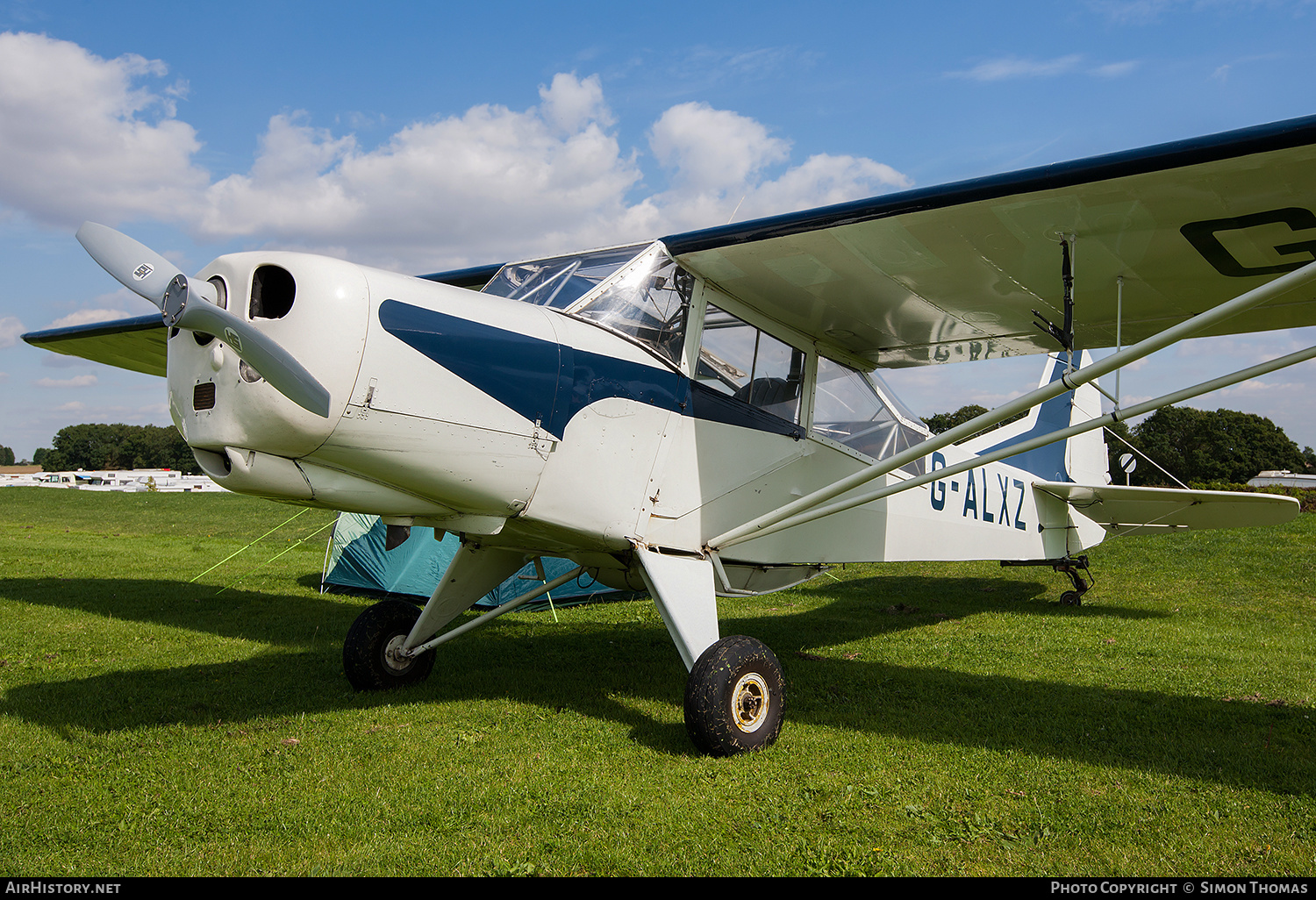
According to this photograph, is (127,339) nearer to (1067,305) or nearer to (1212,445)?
(1067,305)

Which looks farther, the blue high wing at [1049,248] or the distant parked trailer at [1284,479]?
the distant parked trailer at [1284,479]

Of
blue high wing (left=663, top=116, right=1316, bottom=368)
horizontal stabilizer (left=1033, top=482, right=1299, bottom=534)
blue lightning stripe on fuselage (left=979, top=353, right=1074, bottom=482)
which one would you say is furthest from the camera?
blue lightning stripe on fuselage (left=979, top=353, right=1074, bottom=482)

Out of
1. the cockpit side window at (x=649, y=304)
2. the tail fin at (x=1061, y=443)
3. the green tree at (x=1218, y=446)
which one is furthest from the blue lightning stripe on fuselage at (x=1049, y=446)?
the green tree at (x=1218, y=446)

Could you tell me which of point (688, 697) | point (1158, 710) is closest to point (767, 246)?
point (688, 697)

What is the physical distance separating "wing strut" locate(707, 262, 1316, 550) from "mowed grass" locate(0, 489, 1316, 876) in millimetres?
1297

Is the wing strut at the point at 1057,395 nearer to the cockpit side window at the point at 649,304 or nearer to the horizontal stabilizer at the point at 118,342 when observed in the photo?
the cockpit side window at the point at 649,304

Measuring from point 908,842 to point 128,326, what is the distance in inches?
322

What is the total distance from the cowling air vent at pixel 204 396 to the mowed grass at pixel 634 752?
1.77 m

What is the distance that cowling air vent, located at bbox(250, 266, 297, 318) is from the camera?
354cm

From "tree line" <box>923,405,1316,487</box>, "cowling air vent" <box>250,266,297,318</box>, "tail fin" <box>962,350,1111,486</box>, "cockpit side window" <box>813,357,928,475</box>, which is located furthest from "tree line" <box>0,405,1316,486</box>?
"cowling air vent" <box>250,266,297,318</box>

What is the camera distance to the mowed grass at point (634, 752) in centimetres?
321

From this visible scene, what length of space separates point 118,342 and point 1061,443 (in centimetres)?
1098

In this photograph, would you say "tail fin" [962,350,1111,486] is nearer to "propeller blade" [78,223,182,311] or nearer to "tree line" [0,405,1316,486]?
"propeller blade" [78,223,182,311]

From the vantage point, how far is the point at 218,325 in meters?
3.37
